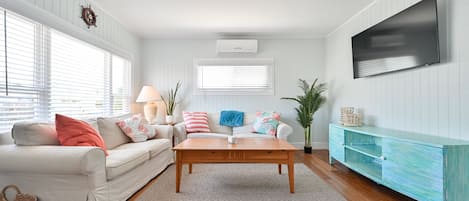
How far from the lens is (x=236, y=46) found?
15.5 feet

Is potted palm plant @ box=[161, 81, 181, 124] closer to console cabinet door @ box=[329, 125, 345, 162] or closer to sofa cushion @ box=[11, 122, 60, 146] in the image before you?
sofa cushion @ box=[11, 122, 60, 146]

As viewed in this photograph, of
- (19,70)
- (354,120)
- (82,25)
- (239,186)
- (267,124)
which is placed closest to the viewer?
(19,70)

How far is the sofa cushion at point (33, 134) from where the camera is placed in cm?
197

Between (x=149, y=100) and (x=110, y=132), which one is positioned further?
(x=149, y=100)

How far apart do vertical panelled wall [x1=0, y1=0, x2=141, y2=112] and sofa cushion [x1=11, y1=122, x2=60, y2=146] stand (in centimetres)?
102

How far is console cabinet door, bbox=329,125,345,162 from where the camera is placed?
3.31 metres

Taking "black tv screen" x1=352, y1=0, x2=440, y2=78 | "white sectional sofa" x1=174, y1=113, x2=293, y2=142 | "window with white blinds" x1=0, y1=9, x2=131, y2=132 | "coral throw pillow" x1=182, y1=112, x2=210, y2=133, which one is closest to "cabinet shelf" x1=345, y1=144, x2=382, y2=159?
"black tv screen" x1=352, y1=0, x2=440, y2=78

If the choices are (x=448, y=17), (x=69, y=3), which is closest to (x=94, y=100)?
(x=69, y=3)

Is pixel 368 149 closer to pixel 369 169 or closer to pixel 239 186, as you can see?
pixel 369 169

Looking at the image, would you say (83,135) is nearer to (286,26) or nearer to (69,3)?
(69,3)

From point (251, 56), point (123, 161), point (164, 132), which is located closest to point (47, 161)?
point (123, 161)

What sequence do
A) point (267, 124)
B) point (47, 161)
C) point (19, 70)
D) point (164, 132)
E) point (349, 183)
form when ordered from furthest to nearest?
point (267, 124) → point (164, 132) → point (349, 183) → point (19, 70) → point (47, 161)

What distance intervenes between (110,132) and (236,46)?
2687mm

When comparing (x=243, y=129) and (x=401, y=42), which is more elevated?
(x=401, y=42)
